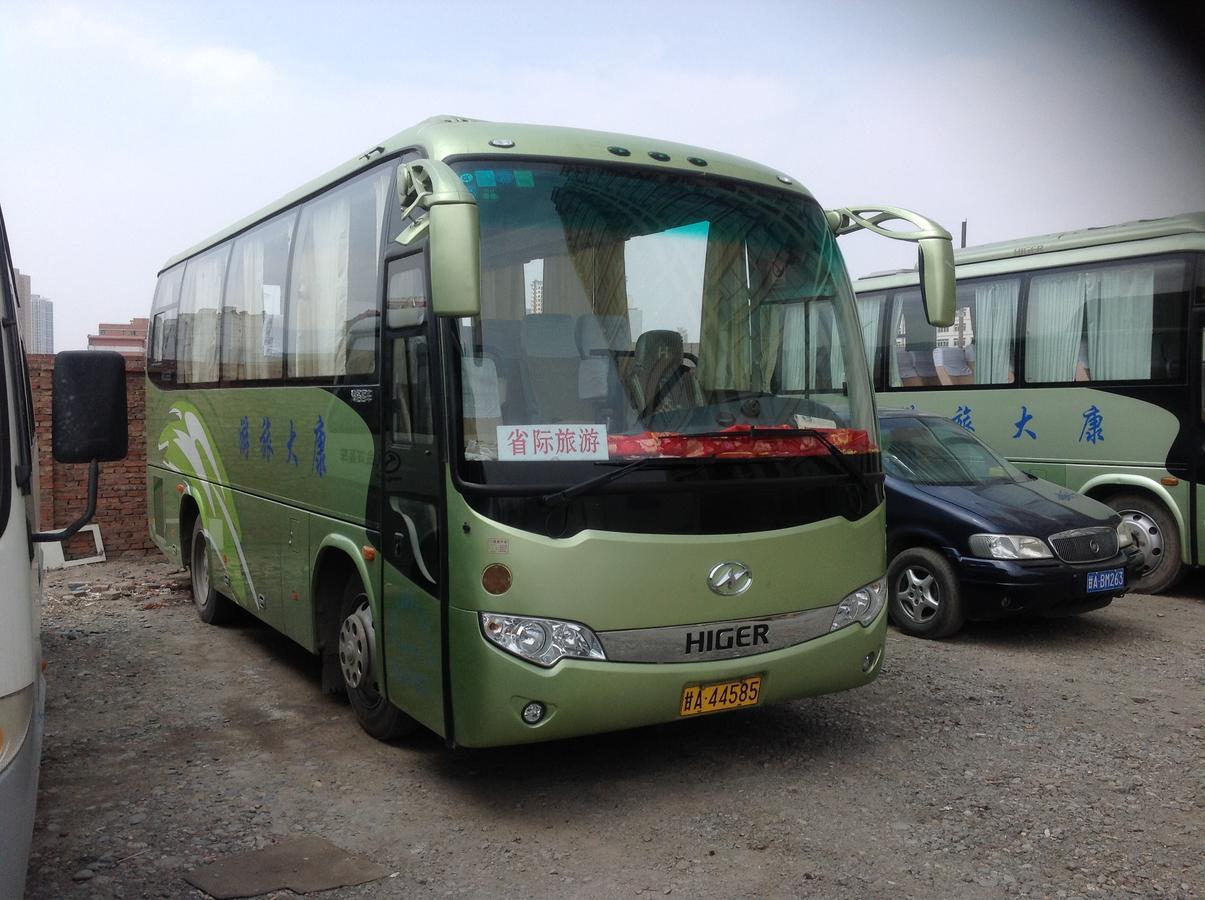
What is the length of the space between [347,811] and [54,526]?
29.4ft

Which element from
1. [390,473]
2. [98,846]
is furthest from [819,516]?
[98,846]

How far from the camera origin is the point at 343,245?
610cm

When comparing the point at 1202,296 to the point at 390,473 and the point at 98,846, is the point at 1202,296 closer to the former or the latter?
the point at 390,473

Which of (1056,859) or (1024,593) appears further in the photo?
(1024,593)

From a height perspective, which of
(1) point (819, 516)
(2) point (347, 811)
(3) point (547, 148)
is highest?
(3) point (547, 148)

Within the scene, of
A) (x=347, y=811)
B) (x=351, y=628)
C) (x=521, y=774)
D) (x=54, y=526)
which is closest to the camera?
(x=347, y=811)

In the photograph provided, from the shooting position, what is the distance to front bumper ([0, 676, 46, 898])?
2785 mm

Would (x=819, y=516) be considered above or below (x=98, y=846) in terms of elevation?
above

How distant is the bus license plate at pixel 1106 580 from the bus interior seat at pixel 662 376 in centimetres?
454

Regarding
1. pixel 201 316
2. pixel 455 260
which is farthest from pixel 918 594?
pixel 201 316

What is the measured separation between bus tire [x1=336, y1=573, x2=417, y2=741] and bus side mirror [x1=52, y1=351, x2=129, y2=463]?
2301 millimetres

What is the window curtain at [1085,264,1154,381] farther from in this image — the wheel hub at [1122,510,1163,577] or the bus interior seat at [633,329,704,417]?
the bus interior seat at [633,329,704,417]

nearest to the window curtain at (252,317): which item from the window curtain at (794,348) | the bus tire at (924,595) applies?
the window curtain at (794,348)

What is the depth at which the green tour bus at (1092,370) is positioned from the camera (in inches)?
416
